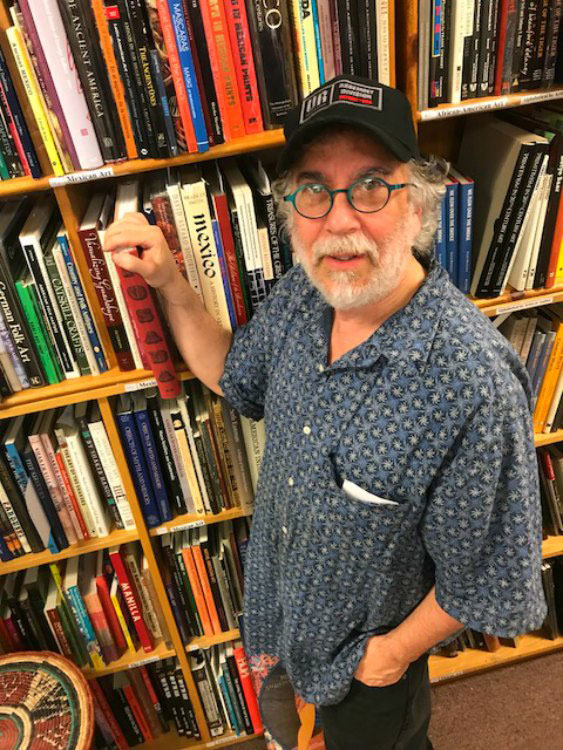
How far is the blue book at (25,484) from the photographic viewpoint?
4.40ft

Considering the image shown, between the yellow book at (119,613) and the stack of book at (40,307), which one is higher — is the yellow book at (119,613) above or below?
below

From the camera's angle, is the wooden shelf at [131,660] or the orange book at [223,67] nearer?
the orange book at [223,67]

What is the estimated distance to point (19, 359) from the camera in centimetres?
125

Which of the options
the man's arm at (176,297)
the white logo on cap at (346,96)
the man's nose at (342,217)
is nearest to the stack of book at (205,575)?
the man's arm at (176,297)

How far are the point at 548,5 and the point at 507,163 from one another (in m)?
0.28

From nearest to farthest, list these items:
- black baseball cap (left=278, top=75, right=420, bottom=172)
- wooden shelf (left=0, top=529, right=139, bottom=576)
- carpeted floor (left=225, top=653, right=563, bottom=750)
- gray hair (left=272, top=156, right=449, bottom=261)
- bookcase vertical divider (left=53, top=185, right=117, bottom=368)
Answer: black baseball cap (left=278, top=75, right=420, bottom=172) → gray hair (left=272, top=156, right=449, bottom=261) → bookcase vertical divider (left=53, top=185, right=117, bottom=368) → wooden shelf (left=0, top=529, right=139, bottom=576) → carpeted floor (left=225, top=653, right=563, bottom=750)

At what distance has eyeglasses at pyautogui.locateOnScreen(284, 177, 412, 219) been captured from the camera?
0.96 m

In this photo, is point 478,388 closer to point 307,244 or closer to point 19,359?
point 307,244

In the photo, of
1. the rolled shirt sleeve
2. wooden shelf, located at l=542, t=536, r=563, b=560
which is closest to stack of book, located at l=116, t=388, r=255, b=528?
the rolled shirt sleeve

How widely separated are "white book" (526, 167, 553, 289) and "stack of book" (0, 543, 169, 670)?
116 cm

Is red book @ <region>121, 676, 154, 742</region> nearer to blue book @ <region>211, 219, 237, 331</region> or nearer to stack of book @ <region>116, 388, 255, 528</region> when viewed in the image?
stack of book @ <region>116, 388, 255, 528</region>

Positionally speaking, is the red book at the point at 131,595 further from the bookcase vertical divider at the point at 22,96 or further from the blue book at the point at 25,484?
the bookcase vertical divider at the point at 22,96

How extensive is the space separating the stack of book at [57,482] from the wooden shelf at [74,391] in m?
0.10

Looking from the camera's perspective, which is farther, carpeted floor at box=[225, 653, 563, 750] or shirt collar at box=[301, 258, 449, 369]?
carpeted floor at box=[225, 653, 563, 750]
